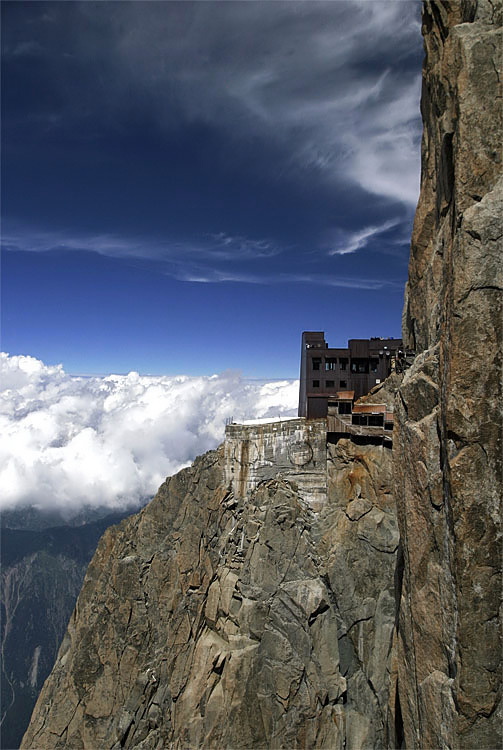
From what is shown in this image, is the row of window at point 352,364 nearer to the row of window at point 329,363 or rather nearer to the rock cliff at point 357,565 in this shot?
the row of window at point 329,363

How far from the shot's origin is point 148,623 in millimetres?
43594

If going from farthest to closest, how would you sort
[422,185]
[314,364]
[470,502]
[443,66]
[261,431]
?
[314,364] → [261,431] → [422,185] → [443,66] → [470,502]

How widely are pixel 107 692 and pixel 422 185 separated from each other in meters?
51.8

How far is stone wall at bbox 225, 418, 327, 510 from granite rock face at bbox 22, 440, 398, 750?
2.77ft

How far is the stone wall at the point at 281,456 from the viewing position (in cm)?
A: 3528

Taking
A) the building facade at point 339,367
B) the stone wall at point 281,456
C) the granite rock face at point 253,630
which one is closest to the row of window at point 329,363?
the building facade at point 339,367

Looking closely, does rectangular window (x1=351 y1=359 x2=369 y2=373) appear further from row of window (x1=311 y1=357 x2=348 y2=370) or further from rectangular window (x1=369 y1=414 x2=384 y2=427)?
rectangular window (x1=369 y1=414 x2=384 y2=427)

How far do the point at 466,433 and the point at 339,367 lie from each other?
40750mm

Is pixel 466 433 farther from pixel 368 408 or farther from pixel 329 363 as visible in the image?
pixel 329 363

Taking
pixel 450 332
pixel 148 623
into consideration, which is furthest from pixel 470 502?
pixel 148 623

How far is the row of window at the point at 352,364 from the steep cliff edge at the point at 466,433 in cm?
3840

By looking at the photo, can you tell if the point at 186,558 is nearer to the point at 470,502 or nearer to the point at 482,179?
the point at 470,502

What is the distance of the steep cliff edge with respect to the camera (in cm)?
912

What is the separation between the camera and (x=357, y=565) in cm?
3142
